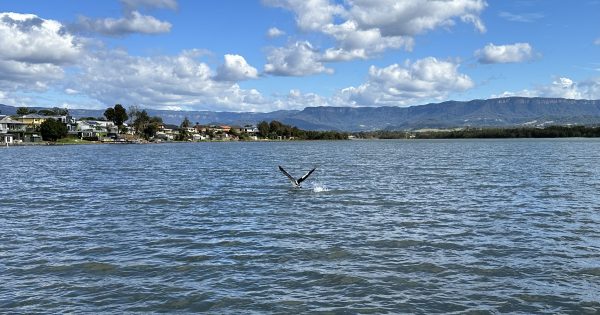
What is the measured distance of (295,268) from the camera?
2088cm

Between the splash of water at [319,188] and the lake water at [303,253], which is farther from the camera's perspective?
the splash of water at [319,188]

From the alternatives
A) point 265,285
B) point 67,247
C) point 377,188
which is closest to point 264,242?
point 265,285

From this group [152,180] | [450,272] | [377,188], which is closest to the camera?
[450,272]

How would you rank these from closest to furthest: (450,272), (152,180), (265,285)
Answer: (265,285), (450,272), (152,180)

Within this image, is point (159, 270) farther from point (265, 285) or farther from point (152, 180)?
point (152, 180)

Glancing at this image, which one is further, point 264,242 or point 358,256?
point 264,242

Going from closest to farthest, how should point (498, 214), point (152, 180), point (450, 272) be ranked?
point (450, 272) < point (498, 214) < point (152, 180)

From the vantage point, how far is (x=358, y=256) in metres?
22.5

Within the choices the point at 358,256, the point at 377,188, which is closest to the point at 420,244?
the point at 358,256

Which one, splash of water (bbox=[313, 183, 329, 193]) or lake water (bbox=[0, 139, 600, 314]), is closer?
lake water (bbox=[0, 139, 600, 314])

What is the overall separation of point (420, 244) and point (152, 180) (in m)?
42.5

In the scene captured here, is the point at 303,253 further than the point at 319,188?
No

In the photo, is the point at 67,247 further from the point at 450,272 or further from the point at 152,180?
the point at 152,180

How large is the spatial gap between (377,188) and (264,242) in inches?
994
